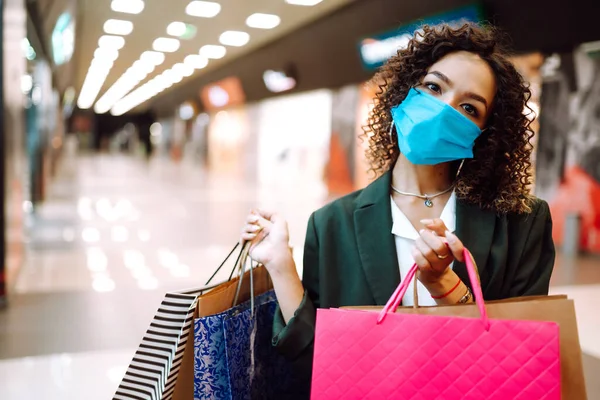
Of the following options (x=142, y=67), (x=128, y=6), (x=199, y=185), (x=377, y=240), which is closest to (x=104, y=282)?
(x=128, y=6)

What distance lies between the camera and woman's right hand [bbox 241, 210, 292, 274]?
1.21 meters

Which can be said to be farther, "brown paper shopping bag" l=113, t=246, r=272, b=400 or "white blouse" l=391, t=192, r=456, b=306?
"white blouse" l=391, t=192, r=456, b=306

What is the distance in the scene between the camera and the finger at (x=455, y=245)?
0.99 m

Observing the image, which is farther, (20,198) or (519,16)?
(519,16)

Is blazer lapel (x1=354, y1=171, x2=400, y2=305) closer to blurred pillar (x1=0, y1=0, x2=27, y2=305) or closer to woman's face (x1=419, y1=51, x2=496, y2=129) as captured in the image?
woman's face (x1=419, y1=51, x2=496, y2=129)

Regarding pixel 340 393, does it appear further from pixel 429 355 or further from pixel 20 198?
pixel 20 198

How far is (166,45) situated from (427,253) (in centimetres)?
574

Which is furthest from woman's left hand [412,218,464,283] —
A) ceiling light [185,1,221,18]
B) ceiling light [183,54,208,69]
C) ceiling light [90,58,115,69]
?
ceiling light [183,54,208,69]

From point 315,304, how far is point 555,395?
56cm

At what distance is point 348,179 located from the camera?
11.3 m

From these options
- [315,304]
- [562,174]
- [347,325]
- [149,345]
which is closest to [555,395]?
[347,325]

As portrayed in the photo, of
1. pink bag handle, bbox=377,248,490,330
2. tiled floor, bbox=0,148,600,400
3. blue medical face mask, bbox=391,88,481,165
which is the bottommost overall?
tiled floor, bbox=0,148,600,400

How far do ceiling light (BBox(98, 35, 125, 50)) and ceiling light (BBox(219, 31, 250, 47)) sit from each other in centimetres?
157

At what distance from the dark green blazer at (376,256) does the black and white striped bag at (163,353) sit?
22 cm
